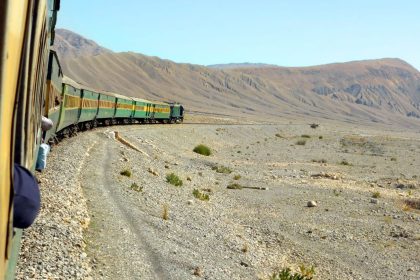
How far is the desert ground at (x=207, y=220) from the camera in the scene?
393 inches

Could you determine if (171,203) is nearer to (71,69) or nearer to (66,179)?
(66,179)

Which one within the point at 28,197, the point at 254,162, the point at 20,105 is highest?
the point at 20,105

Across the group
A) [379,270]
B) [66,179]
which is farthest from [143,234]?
[379,270]

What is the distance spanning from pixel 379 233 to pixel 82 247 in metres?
14.2

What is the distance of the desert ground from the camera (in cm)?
998

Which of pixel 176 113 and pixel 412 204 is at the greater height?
pixel 176 113

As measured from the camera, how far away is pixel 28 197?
292 cm

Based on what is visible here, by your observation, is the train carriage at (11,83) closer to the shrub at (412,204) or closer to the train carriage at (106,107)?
the shrub at (412,204)

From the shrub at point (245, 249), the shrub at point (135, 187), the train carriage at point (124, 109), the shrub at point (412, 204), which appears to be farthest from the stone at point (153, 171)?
the train carriage at point (124, 109)

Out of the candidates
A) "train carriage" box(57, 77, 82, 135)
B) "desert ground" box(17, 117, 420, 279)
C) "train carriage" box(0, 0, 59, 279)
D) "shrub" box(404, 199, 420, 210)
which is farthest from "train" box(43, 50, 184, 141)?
"shrub" box(404, 199, 420, 210)

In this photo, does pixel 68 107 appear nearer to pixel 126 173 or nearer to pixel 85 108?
pixel 126 173

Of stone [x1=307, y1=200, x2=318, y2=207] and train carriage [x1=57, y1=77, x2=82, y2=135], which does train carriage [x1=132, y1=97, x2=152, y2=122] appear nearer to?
train carriage [x1=57, y1=77, x2=82, y2=135]

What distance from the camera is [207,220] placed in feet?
57.9

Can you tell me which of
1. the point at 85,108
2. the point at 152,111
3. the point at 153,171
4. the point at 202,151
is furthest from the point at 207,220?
the point at 152,111
